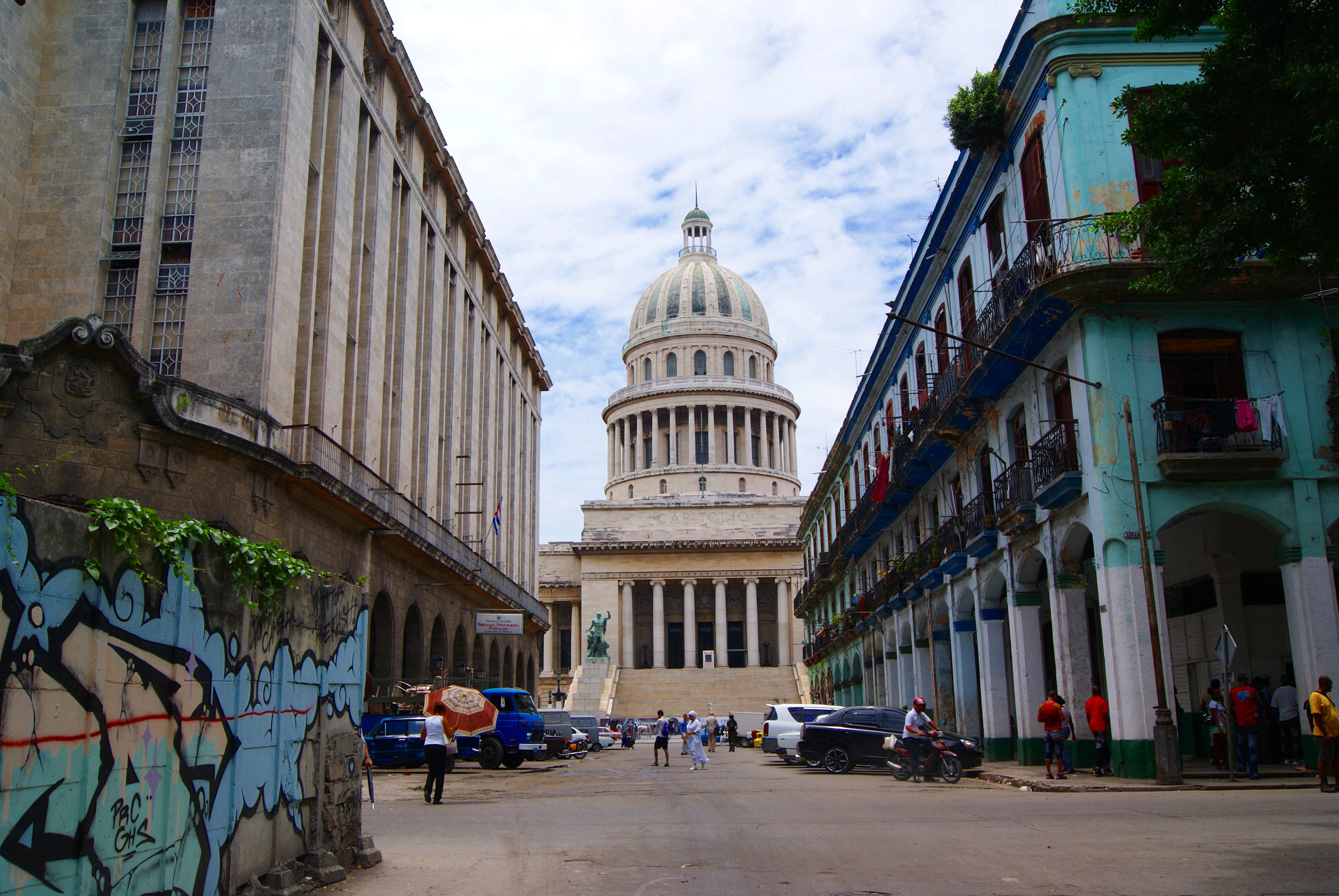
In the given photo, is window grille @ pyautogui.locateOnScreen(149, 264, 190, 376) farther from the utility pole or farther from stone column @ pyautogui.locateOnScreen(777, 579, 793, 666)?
stone column @ pyautogui.locateOnScreen(777, 579, 793, 666)

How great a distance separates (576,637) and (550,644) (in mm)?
4720

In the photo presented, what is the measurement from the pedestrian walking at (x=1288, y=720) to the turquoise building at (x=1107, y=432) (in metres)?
1.00

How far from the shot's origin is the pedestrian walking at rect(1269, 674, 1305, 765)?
1962 centimetres

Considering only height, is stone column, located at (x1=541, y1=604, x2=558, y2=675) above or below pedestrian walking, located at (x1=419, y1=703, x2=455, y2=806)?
above

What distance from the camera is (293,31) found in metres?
25.3

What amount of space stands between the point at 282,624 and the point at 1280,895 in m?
8.20

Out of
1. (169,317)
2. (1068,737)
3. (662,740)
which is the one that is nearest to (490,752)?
(662,740)

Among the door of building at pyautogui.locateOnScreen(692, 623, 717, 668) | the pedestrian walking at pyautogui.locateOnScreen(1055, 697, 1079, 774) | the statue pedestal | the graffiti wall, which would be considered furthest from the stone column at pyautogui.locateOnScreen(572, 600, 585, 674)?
the graffiti wall

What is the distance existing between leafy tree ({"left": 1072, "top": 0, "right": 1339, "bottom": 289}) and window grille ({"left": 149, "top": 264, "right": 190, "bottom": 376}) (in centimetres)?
1918

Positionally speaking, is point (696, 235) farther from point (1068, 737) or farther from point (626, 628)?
point (1068, 737)

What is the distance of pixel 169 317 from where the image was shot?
24.3 m

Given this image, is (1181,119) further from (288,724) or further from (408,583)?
(408,583)

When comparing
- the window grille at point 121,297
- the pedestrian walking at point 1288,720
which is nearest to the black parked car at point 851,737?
the pedestrian walking at point 1288,720

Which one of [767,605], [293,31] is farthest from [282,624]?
[767,605]
